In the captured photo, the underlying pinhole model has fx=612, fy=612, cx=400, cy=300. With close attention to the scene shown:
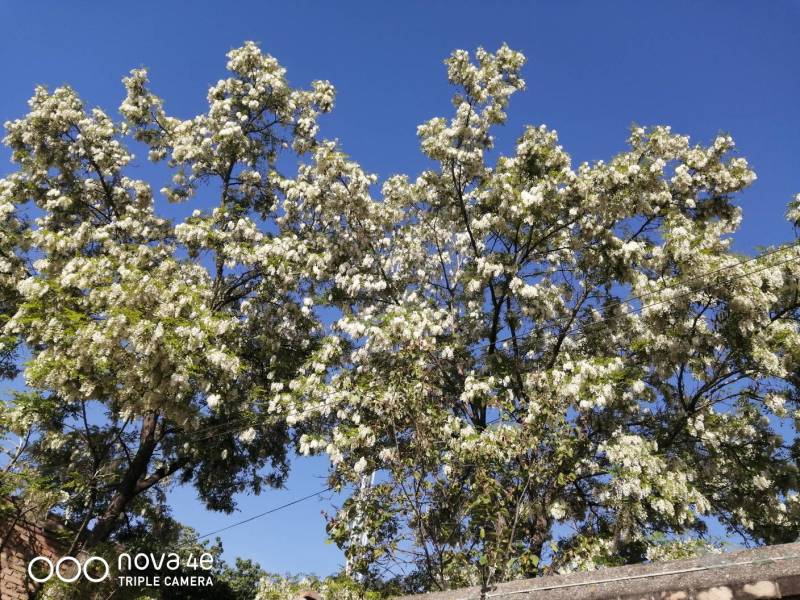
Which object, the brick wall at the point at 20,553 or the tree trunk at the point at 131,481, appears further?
the tree trunk at the point at 131,481

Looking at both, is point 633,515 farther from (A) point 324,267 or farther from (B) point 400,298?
(A) point 324,267

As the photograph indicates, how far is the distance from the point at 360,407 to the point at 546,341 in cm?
495

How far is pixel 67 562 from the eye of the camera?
490 inches

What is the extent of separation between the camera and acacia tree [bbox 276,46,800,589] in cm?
1171


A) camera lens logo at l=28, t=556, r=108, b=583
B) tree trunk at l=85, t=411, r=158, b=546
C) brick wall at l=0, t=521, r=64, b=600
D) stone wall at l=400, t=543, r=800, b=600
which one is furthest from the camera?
tree trunk at l=85, t=411, r=158, b=546

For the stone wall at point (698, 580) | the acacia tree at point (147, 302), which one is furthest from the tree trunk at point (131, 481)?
the stone wall at point (698, 580)

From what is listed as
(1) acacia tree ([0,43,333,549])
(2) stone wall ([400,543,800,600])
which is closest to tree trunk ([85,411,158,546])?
(1) acacia tree ([0,43,333,549])

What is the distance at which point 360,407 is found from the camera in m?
12.7

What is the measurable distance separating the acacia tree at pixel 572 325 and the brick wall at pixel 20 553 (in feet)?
18.2

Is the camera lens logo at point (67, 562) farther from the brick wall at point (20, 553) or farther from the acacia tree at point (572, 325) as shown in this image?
the acacia tree at point (572, 325)

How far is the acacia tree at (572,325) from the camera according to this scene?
11.7 meters

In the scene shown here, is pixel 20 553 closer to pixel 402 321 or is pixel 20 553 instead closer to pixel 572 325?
pixel 402 321

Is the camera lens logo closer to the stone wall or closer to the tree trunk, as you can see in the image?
the tree trunk

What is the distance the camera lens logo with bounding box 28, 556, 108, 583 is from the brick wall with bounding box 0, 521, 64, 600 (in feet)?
0.71
